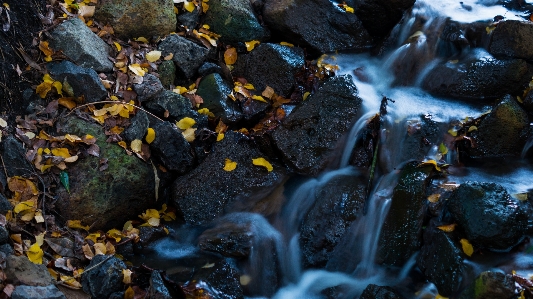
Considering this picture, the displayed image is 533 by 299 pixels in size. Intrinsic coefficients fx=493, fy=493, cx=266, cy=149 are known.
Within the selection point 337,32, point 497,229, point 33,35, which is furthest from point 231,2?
point 497,229

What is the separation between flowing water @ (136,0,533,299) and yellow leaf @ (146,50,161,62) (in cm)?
194

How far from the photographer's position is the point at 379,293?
399 centimetres

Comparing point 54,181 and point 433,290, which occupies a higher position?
point 54,181

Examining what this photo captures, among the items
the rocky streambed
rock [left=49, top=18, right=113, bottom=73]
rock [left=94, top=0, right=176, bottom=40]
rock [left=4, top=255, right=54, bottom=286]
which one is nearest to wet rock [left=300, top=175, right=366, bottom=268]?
the rocky streambed

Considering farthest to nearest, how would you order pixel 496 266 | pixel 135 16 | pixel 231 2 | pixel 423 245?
pixel 231 2 → pixel 135 16 → pixel 423 245 → pixel 496 266

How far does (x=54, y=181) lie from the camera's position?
4441mm

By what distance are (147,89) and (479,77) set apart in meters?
3.76

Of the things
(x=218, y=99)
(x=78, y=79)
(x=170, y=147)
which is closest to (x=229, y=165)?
(x=170, y=147)

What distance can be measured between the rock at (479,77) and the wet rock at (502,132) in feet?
1.77

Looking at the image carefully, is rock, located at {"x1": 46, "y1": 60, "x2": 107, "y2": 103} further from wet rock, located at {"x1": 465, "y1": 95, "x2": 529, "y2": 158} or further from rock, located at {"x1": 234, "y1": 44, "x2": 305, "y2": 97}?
wet rock, located at {"x1": 465, "y1": 95, "x2": 529, "y2": 158}

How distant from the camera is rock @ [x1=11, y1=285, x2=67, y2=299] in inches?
129

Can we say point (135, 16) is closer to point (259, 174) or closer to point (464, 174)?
point (259, 174)

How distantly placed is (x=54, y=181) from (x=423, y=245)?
3.36 metres

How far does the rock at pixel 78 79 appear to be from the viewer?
15.5ft
